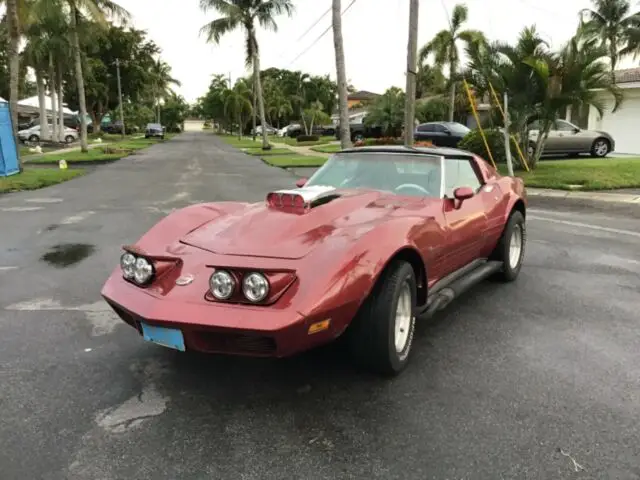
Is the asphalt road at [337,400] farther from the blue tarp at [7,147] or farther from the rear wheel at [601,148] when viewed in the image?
the rear wheel at [601,148]

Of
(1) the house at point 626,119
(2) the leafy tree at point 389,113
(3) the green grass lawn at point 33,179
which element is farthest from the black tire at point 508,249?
(2) the leafy tree at point 389,113

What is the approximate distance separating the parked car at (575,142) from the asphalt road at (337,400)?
53.2ft

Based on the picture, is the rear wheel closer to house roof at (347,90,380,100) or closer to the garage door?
the garage door

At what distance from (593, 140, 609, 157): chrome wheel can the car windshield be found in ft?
62.1

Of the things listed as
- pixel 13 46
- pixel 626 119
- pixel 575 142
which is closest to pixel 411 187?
pixel 575 142

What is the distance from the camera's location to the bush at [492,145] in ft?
57.4

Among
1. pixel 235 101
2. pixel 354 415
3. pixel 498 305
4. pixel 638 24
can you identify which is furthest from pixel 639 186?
pixel 235 101

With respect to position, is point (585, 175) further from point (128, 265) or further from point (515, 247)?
point (128, 265)

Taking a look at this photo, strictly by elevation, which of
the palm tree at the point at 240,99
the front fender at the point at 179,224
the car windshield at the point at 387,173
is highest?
the palm tree at the point at 240,99

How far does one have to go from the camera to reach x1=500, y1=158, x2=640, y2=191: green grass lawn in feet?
47.4

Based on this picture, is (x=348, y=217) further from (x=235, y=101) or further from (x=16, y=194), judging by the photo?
(x=235, y=101)

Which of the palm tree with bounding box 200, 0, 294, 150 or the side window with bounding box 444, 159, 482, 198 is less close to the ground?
the palm tree with bounding box 200, 0, 294, 150

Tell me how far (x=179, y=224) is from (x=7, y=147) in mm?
16099

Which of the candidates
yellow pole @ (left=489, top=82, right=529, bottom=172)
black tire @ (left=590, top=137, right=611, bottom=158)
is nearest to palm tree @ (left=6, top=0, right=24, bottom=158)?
yellow pole @ (left=489, top=82, right=529, bottom=172)
